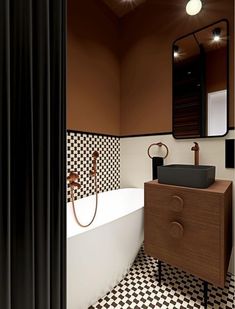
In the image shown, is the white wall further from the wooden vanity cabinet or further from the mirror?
the wooden vanity cabinet

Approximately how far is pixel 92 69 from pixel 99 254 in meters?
1.88

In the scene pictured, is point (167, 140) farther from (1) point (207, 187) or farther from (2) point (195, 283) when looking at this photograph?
(2) point (195, 283)

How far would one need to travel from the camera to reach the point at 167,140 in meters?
1.92

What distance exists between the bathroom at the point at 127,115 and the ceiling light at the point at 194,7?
5 centimetres

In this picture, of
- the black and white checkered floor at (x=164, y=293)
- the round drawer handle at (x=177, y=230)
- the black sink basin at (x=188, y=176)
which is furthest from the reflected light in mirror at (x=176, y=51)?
the black and white checkered floor at (x=164, y=293)

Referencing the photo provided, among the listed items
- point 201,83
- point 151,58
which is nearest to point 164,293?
point 201,83

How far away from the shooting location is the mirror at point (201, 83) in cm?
155

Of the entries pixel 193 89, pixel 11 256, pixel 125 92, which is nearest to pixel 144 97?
pixel 125 92

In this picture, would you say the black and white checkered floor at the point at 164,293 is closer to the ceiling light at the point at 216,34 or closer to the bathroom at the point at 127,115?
the bathroom at the point at 127,115

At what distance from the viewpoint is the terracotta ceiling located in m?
2.15

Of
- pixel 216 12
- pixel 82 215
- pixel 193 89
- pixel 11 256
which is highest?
pixel 216 12

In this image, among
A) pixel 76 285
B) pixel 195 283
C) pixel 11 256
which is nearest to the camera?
pixel 11 256

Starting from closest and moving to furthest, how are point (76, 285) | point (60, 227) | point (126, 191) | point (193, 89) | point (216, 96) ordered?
point (60, 227) → point (76, 285) → point (216, 96) → point (193, 89) → point (126, 191)

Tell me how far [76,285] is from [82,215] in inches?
30.1
